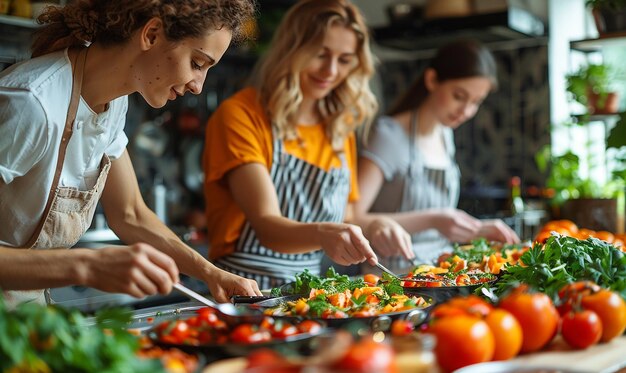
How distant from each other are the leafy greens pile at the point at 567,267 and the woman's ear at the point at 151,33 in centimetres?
Answer: 102

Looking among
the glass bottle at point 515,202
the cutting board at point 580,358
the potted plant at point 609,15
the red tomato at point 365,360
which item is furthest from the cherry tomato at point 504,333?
the glass bottle at point 515,202

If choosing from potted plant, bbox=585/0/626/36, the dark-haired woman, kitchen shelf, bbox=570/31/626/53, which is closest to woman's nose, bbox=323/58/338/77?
the dark-haired woman

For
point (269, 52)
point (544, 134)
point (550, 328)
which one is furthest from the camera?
point (544, 134)

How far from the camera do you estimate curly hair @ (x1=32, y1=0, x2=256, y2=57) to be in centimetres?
189

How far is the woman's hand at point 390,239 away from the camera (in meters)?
2.59

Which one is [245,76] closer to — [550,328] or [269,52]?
[269,52]

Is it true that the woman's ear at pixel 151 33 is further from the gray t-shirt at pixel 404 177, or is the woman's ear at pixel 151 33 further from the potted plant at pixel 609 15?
the potted plant at pixel 609 15

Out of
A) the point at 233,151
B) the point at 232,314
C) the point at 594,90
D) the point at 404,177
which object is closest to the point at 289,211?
the point at 233,151

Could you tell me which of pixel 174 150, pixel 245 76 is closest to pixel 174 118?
pixel 174 150

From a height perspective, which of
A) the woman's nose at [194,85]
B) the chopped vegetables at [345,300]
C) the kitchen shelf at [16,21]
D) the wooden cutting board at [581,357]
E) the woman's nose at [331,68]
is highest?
the kitchen shelf at [16,21]

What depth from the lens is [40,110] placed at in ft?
5.91

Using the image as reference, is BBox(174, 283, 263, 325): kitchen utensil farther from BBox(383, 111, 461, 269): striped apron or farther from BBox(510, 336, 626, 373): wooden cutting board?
BBox(383, 111, 461, 269): striped apron

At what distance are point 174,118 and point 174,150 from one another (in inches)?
10.3

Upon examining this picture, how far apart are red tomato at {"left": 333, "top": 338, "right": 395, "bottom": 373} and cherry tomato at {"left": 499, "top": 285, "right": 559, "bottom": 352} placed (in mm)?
555
